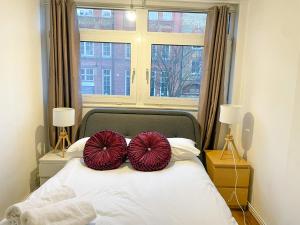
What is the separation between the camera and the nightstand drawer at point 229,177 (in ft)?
9.01

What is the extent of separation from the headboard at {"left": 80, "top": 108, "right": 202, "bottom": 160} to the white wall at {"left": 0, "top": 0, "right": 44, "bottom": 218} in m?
0.59

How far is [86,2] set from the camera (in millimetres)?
3086

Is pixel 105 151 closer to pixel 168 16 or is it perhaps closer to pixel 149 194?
pixel 149 194

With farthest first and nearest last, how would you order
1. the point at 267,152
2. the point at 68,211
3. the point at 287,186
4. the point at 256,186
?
the point at 256,186 → the point at 267,152 → the point at 287,186 → the point at 68,211

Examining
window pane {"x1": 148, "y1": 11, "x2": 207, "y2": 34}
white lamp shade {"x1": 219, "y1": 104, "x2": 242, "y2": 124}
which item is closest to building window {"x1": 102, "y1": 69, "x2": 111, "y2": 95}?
window pane {"x1": 148, "y1": 11, "x2": 207, "y2": 34}

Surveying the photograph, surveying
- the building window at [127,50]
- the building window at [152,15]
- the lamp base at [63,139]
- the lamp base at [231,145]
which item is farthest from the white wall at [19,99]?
the lamp base at [231,145]

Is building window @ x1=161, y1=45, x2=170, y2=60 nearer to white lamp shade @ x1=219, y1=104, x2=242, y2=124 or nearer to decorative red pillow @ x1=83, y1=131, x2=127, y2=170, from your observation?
white lamp shade @ x1=219, y1=104, x2=242, y2=124

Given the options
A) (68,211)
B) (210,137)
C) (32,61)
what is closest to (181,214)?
(68,211)

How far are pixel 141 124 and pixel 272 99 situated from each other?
142 cm

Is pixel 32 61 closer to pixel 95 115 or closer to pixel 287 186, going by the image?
pixel 95 115

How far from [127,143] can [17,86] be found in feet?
4.02

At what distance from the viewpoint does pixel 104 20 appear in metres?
3.19

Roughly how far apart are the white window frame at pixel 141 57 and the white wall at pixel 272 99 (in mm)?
598

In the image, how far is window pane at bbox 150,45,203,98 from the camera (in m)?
3.26
